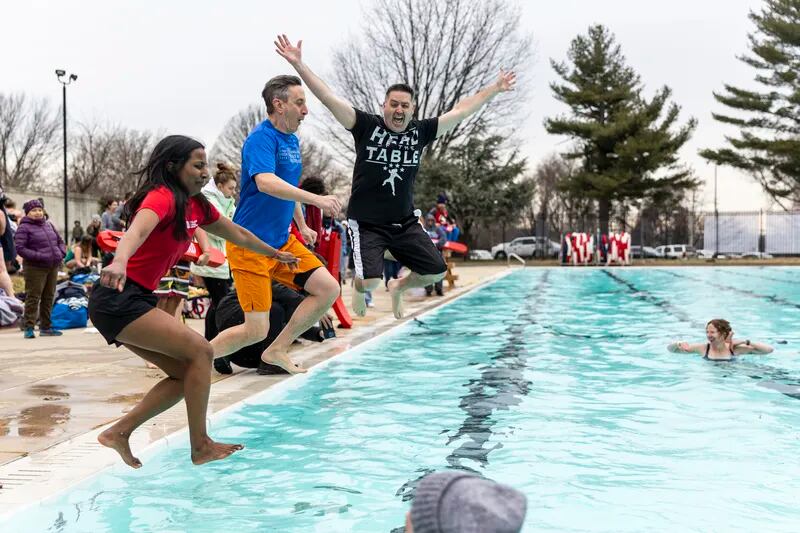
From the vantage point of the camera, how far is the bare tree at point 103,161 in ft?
201

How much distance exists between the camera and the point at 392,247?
23.5ft

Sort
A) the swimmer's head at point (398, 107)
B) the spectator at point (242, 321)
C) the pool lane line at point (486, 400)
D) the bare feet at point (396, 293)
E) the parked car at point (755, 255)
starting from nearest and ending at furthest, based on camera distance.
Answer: the pool lane line at point (486, 400) < the swimmer's head at point (398, 107) < the spectator at point (242, 321) < the bare feet at point (396, 293) < the parked car at point (755, 255)

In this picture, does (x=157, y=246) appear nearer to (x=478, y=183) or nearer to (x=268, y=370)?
(x=268, y=370)

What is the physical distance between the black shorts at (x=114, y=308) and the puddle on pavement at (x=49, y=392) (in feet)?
8.15

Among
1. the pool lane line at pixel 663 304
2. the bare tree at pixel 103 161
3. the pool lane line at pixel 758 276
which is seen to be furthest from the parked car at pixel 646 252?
the bare tree at pixel 103 161

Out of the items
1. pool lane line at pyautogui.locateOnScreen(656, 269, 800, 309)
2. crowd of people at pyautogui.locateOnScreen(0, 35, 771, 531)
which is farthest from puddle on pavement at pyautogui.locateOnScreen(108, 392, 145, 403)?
pool lane line at pyautogui.locateOnScreen(656, 269, 800, 309)

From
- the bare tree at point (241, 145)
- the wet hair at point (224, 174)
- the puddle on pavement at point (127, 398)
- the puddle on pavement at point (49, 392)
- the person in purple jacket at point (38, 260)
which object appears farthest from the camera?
the bare tree at point (241, 145)

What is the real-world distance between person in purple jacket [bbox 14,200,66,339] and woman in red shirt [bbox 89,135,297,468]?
6.58 metres

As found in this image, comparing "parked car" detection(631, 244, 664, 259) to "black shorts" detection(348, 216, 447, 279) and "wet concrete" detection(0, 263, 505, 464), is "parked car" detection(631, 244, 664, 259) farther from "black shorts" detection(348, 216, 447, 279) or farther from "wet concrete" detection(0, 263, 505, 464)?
"black shorts" detection(348, 216, 447, 279)

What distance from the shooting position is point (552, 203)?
259 feet

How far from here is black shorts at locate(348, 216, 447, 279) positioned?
7.01 meters

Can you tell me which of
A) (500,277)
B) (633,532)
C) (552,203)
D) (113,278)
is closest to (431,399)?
(633,532)

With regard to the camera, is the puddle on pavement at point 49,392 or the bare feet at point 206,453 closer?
the bare feet at point 206,453

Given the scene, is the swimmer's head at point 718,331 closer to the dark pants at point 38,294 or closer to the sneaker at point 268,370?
the sneaker at point 268,370
